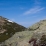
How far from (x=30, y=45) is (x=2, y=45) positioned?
499 cm

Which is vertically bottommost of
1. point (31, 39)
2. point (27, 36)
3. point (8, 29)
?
point (31, 39)

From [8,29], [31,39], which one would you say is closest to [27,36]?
[31,39]

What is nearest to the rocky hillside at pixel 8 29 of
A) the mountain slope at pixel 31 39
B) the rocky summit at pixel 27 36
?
the rocky summit at pixel 27 36

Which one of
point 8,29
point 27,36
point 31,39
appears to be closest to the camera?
point 31,39

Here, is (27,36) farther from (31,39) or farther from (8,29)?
(8,29)

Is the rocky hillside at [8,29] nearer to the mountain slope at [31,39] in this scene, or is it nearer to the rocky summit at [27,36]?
the rocky summit at [27,36]

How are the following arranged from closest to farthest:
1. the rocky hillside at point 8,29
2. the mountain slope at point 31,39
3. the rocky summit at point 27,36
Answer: the mountain slope at point 31,39 < the rocky summit at point 27,36 < the rocky hillside at point 8,29

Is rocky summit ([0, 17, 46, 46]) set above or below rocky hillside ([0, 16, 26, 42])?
below

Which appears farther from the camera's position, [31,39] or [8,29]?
[8,29]

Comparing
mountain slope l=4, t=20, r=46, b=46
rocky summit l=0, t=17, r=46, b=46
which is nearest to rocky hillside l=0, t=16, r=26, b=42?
rocky summit l=0, t=17, r=46, b=46

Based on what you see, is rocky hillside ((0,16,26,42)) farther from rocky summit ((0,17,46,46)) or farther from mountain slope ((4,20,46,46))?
mountain slope ((4,20,46,46))

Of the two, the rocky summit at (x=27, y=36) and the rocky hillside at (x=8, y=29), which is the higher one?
the rocky hillside at (x=8, y=29)

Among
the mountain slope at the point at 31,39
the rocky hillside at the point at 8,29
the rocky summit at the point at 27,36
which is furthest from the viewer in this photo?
the rocky hillside at the point at 8,29

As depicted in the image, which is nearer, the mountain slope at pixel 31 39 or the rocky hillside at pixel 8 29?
the mountain slope at pixel 31 39
